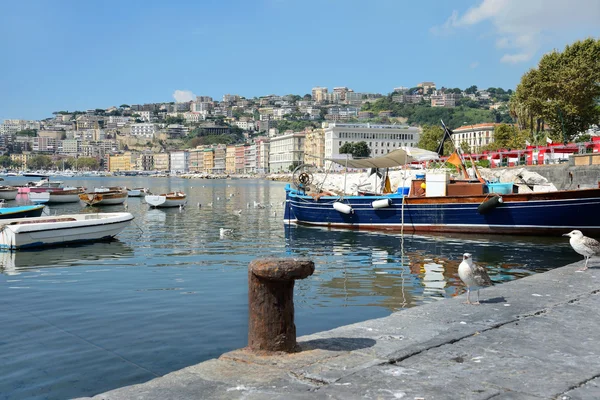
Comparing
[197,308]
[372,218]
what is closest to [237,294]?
[197,308]

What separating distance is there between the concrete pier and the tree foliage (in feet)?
129

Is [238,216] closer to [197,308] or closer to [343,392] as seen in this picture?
[197,308]

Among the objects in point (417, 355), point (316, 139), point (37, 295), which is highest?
point (316, 139)

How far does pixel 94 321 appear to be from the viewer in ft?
31.0

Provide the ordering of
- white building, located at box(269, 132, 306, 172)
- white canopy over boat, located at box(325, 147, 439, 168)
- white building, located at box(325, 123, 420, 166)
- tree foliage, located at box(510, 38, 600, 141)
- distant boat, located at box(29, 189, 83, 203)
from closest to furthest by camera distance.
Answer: white canopy over boat, located at box(325, 147, 439, 168) < tree foliage, located at box(510, 38, 600, 141) < distant boat, located at box(29, 189, 83, 203) < white building, located at box(325, 123, 420, 166) < white building, located at box(269, 132, 306, 172)

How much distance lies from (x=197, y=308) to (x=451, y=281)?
5.99 m

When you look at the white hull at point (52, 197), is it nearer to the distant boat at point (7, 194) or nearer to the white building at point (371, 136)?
the distant boat at point (7, 194)

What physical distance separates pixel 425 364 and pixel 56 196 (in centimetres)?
5005

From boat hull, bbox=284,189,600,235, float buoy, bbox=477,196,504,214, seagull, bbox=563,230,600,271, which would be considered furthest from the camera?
float buoy, bbox=477,196,504,214

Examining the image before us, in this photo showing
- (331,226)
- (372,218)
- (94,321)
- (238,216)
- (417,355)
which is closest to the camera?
(417,355)

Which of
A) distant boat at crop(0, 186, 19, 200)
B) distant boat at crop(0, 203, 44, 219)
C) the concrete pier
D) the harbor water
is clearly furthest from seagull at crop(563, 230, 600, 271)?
distant boat at crop(0, 186, 19, 200)

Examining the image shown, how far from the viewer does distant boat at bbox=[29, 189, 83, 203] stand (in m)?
49.1

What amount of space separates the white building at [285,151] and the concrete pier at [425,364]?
15700 cm

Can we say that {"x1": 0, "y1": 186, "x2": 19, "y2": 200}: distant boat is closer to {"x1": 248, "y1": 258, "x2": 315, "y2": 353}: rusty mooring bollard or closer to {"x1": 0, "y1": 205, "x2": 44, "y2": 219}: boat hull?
{"x1": 0, "y1": 205, "x2": 44, "y2": 219}: boat hull
